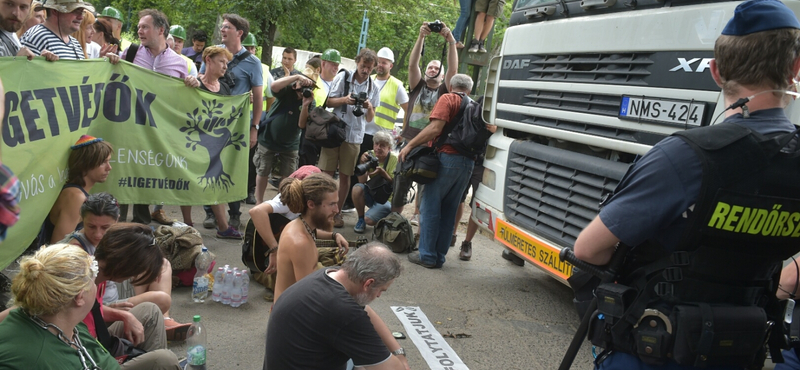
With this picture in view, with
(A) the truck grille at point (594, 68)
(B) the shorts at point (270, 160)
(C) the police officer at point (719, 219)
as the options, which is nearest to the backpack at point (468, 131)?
(A) the truck grille at point (594, 68)

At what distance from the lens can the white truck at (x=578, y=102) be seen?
3.85 m

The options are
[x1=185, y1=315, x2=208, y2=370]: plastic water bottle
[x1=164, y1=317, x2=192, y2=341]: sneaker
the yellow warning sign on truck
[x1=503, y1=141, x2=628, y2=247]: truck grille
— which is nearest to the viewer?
[x1=185, y1=315, x2=208, y2=370]: plastic water bottle

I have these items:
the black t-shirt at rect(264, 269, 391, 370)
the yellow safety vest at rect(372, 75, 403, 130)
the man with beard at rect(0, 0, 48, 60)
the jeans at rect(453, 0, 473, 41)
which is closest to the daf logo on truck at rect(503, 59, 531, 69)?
the jeans at rect(453, 0, 473, 41)

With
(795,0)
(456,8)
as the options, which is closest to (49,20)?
A: (795,0)

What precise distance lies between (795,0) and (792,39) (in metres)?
1.88

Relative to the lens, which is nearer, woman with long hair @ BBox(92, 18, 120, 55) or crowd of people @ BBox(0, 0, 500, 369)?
crowd of people @ BBox(0, 0, 500, 369)

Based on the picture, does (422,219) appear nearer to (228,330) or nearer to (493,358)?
(493,358)

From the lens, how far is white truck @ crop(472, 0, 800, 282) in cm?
385

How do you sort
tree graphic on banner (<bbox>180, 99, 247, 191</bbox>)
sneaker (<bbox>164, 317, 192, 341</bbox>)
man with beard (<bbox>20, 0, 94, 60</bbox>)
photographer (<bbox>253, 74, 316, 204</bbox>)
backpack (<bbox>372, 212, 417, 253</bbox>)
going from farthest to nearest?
photographer (<bbox>253, 74, 316, 204</bbox>), backpack (<bbox>372, 212, 417, 253</bbox>), tree graphic on banner (<bbox>180, 99, 247, 191</bbox>), man with beard (<bbox>20, 0, 94, 60</bbox>), sneaker (<bbox>164, 317, 192, 341</bbox>)

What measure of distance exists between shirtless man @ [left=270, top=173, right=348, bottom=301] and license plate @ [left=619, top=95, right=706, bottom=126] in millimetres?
2111

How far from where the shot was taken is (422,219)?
6223mm

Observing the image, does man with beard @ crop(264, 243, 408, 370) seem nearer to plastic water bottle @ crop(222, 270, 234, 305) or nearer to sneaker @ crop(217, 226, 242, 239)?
plastic water bottle @ crop(222, 270, 234, 305)

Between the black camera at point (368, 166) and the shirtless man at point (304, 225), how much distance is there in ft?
11.1

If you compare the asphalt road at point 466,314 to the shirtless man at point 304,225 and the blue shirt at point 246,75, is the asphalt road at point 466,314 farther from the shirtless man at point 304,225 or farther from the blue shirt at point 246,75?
the blue shirt at point 246,75
